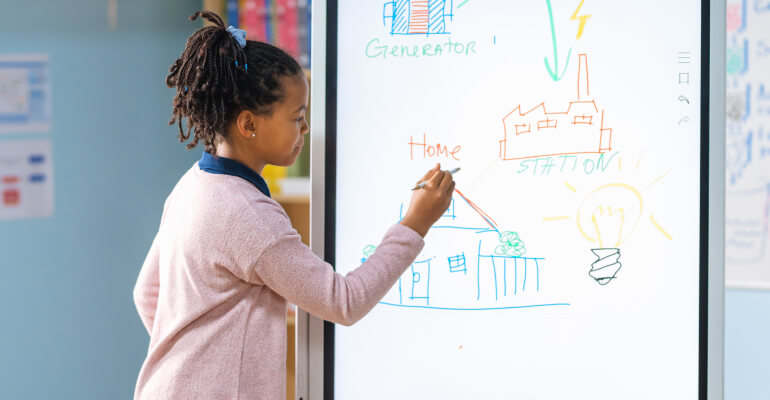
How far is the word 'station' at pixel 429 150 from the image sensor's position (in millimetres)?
1141

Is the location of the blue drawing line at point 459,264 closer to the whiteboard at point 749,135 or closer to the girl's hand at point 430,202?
the girl's hand at point 430,202

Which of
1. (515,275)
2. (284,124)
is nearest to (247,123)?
(284,124)

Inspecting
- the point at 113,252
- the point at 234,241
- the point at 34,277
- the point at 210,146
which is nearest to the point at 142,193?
the point at 113,252

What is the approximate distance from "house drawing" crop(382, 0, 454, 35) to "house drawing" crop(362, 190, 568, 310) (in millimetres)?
318

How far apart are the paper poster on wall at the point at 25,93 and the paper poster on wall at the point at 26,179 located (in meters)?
0.06

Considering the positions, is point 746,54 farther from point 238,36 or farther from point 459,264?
point 238,36

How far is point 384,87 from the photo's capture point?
3.78 feet

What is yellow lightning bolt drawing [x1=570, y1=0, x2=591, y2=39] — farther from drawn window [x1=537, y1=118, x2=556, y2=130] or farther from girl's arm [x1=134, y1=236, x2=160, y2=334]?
girl's arm [x1=134, y1=236, x2=160, y2=334]

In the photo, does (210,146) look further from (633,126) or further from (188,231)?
(633,126)

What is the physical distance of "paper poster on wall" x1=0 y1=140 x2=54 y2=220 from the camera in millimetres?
1977

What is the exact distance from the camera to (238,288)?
100cm

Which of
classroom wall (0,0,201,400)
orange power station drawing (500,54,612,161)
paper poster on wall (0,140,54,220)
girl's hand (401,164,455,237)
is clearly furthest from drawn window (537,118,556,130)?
paper poster on wall (0,140,54,220)

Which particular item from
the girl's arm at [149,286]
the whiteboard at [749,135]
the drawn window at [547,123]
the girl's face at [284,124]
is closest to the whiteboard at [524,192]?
the drawn window at [547,123]

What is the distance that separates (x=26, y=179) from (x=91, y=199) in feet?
0.68
